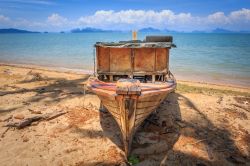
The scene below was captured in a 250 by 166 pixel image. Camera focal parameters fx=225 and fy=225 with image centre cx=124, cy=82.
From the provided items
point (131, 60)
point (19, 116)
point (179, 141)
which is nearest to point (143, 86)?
point (131, 60)

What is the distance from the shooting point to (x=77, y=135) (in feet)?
24.2

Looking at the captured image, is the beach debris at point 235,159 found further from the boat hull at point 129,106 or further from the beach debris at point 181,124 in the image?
the boat hull at point 129,106

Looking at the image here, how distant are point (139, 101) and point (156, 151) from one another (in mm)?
1706

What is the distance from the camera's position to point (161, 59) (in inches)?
330

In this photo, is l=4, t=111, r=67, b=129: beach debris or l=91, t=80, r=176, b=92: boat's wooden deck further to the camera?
l=4, t=111, r=67, b=129: beach debris

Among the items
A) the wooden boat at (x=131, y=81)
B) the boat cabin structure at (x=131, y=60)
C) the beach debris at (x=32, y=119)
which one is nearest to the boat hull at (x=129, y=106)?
the wooden boat at (x=131, y=81)

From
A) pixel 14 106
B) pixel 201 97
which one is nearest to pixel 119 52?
pixel 14 106

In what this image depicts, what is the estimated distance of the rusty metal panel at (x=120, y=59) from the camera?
27.0 feet

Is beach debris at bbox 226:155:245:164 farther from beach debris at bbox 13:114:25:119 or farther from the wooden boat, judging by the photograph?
beach debris at bbox 13:114:25:119

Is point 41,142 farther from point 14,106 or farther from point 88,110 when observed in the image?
point 14,106

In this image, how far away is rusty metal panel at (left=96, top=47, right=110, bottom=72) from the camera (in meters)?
8.36

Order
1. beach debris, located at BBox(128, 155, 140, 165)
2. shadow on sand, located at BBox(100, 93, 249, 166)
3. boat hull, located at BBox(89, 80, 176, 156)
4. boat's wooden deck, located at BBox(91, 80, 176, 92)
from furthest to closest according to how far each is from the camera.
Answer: boat's wooden deck, located at BBox(91, 80, 176, 92), shadow on sand, located at BBox(100, 93, 249, 166), beach debris, located at BBox(128, 155, 140, 165), boat hull, located at BBox(89, 80, 176, 156)

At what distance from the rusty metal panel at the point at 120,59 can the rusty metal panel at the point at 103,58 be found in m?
0.16

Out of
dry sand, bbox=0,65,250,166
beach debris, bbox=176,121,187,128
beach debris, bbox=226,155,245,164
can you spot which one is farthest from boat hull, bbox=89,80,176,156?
beach debris, bbox=226,155,245,164
